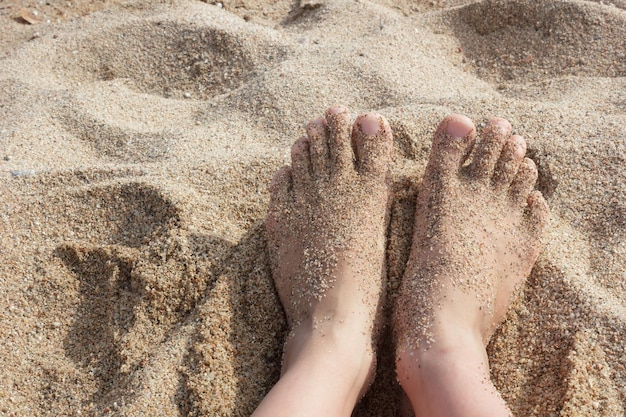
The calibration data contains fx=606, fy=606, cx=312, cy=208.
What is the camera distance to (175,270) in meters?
1.82

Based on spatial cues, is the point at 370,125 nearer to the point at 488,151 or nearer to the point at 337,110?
the point at 337,110

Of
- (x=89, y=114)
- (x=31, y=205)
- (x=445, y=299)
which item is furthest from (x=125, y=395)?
(x=89, y=114)

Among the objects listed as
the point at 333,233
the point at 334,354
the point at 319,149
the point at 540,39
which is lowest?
the point at 334,354

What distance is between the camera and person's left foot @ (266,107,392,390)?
1801 millimetres

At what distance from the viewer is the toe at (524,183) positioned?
2.06 metres

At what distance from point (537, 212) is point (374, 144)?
584 millimetres

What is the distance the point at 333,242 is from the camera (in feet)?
6.37

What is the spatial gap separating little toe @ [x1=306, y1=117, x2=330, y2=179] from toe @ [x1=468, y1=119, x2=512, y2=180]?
0.50 meters

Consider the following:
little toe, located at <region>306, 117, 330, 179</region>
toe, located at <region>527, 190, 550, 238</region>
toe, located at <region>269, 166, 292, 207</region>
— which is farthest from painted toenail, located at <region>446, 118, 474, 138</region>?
toe, located at <region>269, 166, 292, 207</region>

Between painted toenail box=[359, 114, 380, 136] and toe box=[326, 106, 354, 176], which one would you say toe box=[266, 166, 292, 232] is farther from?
painted toenail box=[359, 114, 380, 136]

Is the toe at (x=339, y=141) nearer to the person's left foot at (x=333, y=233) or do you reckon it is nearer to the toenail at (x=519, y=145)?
the person's left foot at (x=333, y=233)

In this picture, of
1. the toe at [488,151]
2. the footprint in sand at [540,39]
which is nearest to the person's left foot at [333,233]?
the toe at [488,151]

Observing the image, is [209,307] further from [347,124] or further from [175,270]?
[347,124]


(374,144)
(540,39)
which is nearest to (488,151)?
(374,144)
